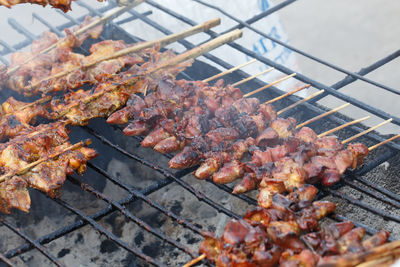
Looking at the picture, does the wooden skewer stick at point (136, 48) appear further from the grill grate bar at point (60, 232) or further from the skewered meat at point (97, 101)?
the grill grate bar at point (60, 232)

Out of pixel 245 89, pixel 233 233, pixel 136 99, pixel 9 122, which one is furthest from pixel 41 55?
pixel 233 233

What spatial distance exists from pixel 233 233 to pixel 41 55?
2.76 meters

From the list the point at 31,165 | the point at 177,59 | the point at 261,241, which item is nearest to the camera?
the point at 261,241

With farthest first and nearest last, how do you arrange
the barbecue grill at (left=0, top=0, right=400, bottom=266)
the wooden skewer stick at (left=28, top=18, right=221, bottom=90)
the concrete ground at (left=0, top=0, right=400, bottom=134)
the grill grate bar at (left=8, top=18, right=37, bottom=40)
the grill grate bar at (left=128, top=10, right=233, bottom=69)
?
1. the concrete ground at (left=0, top=0, right=400, bottom=134)
2. the grill grate bar at (left=8, top=18, right=37, bottom=40)
3. the grill grate bar at (left=128, top=10, right=233, bottom=69)
4. the wooden skewer stick at (left=28, top=18, right=221, bottom=90)
5. the barbecue grill at (left=0, top=0, right=400, bottom=266)

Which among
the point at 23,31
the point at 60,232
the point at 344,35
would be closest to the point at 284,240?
the point at 60,232

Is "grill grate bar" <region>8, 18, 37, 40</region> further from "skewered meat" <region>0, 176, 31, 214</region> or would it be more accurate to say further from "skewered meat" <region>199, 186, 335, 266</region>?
"skewered meat" <region>199, 186, 335, 266</region>

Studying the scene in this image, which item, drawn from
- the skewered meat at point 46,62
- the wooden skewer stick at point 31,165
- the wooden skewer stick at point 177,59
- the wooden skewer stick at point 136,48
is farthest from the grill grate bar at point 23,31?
the wooden skewer stick at point 31,165

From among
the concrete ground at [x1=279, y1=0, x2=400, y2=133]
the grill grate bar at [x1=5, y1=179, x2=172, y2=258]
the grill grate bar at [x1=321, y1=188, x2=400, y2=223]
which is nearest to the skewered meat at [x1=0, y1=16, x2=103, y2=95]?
the grill grate bar at [x1=5, y1=179, x2=172, y2=258]

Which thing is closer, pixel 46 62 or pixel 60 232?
pixel 60 232

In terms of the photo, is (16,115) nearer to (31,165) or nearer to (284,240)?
(31,165)

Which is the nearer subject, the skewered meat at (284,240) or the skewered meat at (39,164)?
the skewered meat at (284,240)

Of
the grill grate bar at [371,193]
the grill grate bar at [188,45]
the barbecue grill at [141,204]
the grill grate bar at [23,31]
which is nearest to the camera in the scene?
the grill grate bar at [371,193]

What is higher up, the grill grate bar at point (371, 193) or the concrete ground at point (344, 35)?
the concrete ground at point (344, 35)

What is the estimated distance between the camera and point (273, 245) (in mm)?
2287
